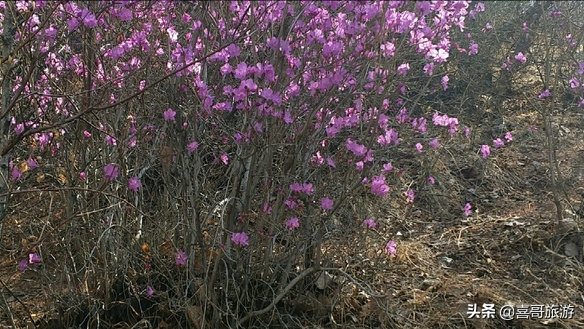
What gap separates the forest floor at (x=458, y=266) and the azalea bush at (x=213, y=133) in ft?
0.79

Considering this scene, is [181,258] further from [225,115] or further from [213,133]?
[225,115]

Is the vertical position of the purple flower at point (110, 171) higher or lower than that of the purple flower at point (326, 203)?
lower

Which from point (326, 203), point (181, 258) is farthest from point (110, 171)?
point (326, 203)

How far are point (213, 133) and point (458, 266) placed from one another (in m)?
2.03

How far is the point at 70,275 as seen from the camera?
9.93 feet

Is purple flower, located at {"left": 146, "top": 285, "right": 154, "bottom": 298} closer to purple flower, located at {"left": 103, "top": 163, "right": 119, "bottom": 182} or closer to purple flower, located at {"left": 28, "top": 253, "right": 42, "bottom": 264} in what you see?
purple flower, located at {"left": 28, "top": 253, "right": 42, "bottom": 264}

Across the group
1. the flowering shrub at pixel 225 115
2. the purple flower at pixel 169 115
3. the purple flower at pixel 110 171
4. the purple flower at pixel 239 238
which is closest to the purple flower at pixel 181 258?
the flowering shrub at pixel 225 115

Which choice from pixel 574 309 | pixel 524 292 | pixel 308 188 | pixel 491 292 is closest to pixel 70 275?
pixel 308 188

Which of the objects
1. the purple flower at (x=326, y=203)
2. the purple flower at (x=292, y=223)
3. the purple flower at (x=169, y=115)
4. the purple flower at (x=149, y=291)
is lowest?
the purple flower at (x=149, y=291)

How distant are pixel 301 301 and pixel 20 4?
207 centimetres

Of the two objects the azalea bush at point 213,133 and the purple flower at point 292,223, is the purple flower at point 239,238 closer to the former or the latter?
the azalea bush at point 213,133

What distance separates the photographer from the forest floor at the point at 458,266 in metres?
3.15

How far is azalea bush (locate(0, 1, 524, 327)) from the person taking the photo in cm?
265

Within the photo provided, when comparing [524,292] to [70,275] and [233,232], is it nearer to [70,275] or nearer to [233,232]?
[233,232]
